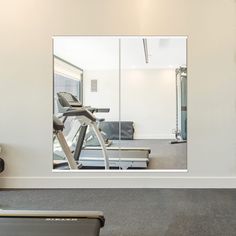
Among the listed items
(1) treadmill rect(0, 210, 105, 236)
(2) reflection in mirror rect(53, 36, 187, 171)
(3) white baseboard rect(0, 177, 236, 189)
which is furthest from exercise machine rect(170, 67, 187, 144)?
(1) treadmill rect(0, 210, 105, 236)

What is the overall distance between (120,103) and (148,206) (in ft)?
7.07

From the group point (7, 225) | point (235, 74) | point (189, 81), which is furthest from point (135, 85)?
point (7, 225)

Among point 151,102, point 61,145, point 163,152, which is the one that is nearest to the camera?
point 61,145

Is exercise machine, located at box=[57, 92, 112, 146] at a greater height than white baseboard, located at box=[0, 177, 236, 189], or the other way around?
exercise machine, located at box=[57, 92, 112, 146]

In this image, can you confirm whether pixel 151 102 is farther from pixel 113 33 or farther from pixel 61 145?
pixel 61 145

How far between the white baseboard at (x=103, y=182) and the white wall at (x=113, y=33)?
0.01 meters

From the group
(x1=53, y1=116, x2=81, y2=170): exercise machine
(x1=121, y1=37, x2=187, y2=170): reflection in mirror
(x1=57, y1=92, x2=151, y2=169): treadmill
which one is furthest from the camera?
(x1=121, y1=37, x2=187, y2=170): reflection in mirror

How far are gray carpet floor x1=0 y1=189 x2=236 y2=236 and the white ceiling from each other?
6.13 ft

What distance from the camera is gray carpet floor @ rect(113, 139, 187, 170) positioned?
14.0 feet

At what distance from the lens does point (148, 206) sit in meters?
3.19

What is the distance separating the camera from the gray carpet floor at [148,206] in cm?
259

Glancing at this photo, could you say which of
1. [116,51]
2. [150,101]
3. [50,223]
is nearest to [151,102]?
[150,101]

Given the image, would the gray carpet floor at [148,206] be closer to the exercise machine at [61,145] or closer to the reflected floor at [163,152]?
the exercise machine at [61,145]

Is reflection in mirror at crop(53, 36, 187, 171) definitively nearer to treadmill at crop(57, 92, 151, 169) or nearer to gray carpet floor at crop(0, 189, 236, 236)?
treadmill at crop(57, 92, 151, 169)
